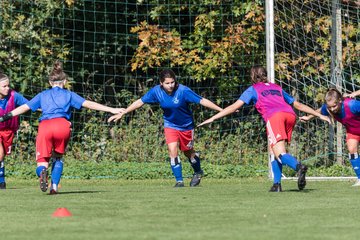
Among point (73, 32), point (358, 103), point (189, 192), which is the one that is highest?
point (73, 32)

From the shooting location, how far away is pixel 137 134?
19922 millimetres

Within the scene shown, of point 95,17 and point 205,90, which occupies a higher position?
point 95,17

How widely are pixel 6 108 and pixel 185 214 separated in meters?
6.11

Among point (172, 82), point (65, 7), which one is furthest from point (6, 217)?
point (65, 7)

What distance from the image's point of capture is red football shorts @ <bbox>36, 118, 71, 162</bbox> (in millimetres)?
11836

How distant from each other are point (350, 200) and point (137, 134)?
31.6 feet

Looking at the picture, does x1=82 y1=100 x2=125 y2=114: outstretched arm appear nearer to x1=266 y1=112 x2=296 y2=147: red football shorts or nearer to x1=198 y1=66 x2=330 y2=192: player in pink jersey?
x1=198 y1=66 x2=330 y2=192: player in pink jersey

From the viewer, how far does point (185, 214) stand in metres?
9.04

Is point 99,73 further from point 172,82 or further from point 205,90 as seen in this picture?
point 172,82

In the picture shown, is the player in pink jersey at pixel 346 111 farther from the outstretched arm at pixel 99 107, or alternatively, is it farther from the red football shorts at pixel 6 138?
the red football shorts at pixel 6 138

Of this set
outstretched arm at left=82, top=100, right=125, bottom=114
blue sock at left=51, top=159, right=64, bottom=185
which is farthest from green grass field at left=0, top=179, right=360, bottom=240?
outstretched arm at left=82, top=100, right=125, bottom=114

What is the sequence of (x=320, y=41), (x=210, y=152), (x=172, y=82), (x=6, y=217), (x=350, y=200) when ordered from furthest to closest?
1. (x=210, y=152)
2. (x=320, y=41)
3. (x=172, y=82)
4. (x=350, y=200)
5. (x=6, y=217)

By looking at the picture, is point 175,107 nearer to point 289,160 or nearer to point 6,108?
point 6,108

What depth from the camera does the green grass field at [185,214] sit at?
24.6 ft
